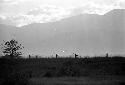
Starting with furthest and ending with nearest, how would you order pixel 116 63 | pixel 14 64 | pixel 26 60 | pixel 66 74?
pixel 26 60, pixel 14 64, pixel 116 63, pixel 66 74

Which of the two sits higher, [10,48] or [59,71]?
[10,48]

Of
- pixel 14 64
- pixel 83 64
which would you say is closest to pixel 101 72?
pixel 83 64

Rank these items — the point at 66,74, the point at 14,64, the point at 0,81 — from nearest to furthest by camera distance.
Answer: the point at 0,81 → the point at 66,74 → the point at 14,64

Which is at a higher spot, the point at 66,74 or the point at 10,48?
the point at 10,48

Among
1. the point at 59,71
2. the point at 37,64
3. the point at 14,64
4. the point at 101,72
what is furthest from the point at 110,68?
the point at 14,64

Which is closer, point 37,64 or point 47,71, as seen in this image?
point 47,71

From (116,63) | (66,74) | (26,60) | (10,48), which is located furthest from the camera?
(10,48)

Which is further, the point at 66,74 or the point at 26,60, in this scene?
the point at 26,60

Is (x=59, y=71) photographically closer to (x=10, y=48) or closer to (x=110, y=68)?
(x=110, y=68)

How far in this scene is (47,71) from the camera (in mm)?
41969

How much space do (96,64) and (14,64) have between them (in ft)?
45.4

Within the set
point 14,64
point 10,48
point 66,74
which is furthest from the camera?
point 10,48

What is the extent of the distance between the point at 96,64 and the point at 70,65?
4.26 meters

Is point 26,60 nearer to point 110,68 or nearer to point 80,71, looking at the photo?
point 80,71
